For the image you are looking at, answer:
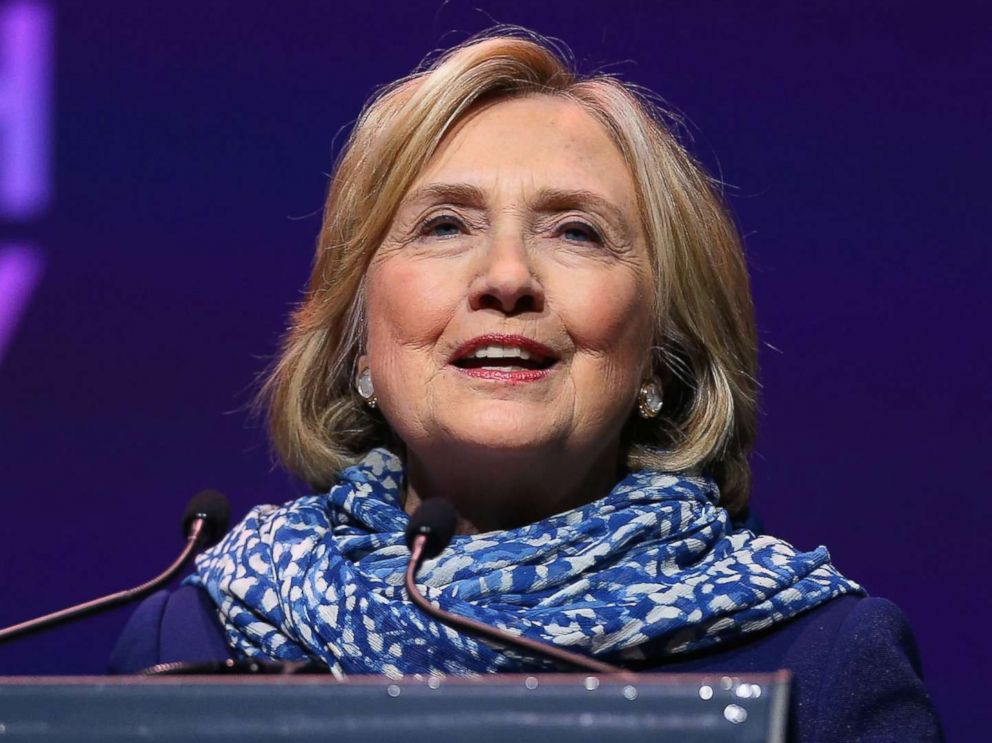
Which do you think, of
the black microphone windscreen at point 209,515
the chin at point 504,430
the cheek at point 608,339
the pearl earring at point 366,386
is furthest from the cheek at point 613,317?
the black microphone windscreen at point 209,515

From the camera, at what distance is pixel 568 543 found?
1849mm

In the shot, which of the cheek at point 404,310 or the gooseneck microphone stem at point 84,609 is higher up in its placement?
the cheek at point 404,310

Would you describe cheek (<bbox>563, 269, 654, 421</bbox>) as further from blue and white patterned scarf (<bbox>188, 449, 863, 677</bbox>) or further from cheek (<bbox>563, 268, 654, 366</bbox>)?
blue and white patterned scarf (<bbox>188, 449, 863, 677</bbox>)

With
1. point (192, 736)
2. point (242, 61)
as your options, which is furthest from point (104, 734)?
point (242, 61)

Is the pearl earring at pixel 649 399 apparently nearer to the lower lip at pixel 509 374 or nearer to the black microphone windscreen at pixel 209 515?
the lower lip at pixel 509 374

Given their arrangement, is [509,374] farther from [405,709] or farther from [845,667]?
[405,709]

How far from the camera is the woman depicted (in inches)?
69.6

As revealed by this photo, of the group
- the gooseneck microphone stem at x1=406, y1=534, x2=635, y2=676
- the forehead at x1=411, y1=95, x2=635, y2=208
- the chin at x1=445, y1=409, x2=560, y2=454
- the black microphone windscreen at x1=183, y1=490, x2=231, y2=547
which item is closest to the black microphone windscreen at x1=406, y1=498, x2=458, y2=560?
the gooseneck microphone stem at x1=406, y1=534, x2=635, y2=676

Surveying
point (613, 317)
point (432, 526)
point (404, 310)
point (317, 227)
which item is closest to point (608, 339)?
point (613, 317)

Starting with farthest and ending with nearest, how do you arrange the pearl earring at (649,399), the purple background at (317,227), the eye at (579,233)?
the purple background at (317,227)
the pearl earring at (649,399)
the eye at (579,233)

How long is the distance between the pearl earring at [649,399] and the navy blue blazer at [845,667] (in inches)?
13.0

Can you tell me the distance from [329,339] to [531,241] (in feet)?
1.29

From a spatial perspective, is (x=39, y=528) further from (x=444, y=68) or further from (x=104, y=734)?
(x=104, y=734)

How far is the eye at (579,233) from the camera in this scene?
1889 mm
